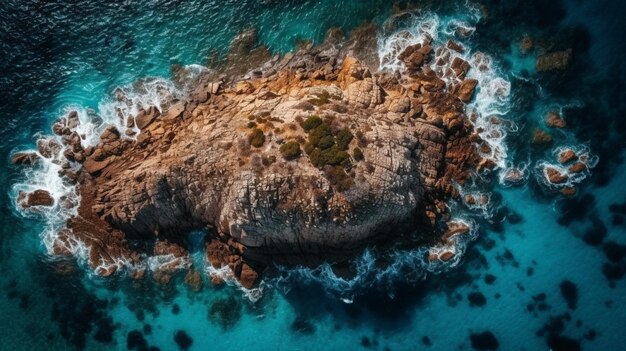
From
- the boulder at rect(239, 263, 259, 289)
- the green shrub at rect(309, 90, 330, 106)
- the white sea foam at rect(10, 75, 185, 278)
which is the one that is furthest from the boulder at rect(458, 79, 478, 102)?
the white sea foam at rect(10, 75, 185, 278)

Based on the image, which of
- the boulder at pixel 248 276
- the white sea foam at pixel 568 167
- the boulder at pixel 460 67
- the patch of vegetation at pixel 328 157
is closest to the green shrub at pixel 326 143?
the patch of vegetation at pixel 328 157

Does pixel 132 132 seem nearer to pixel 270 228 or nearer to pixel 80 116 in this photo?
pixel 80 116

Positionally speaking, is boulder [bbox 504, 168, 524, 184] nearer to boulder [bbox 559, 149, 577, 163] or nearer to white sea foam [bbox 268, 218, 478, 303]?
boulder [bbox 559, 149, 577, 163]

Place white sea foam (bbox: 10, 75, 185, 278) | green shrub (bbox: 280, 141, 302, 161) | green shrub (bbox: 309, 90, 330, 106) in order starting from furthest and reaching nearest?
white sea foam (bbox: 10, 75, 185, 278) → green shrub (bbox: 309, 90, 330, 106) → green shrub (bbox: 280, 141, 302, 161)

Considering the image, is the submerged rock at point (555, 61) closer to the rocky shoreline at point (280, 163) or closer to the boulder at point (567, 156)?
the rocky shoreline at point (280, 163)

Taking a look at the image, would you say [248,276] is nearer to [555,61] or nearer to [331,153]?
[331,153]

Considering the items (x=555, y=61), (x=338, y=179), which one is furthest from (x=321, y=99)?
(x=555, y=61)
